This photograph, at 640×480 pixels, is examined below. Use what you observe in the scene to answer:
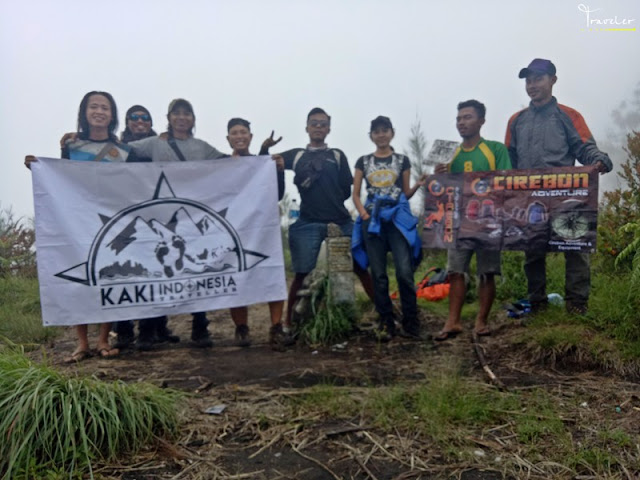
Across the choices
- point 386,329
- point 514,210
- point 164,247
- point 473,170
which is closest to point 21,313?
point 164,247

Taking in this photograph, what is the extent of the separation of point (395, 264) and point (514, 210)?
118cm

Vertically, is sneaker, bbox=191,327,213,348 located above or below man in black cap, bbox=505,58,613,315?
below

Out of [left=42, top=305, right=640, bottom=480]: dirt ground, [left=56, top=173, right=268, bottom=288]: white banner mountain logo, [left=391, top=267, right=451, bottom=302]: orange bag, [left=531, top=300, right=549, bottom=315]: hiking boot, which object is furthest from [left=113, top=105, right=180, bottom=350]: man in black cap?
[left=531, top=300, right=549, bottom=315]: hiking boot

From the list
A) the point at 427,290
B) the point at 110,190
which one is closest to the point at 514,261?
the point at 427,290

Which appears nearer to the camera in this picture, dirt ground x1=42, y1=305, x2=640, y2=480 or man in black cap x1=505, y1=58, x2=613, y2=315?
dirt ground x1=42, y1=305, x2=640, y2=480

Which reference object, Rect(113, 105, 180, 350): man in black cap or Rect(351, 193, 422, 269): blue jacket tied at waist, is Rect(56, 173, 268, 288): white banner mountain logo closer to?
Rect(113, 105, 180, 350): man in black cap

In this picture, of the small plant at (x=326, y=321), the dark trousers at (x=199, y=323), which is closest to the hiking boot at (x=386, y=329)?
the small plant at (x=326, y=321)

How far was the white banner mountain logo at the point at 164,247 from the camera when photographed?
182 inches

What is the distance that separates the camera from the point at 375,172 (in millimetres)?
5160

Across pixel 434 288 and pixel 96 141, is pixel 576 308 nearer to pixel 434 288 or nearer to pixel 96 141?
pixel 434 288

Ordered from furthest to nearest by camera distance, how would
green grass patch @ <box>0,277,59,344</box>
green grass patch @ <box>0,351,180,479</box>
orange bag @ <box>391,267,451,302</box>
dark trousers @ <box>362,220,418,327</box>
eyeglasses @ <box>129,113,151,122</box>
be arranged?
1. orange bag @ <box>391,267,451,302</box>
2. eyeglasses @ <box>129,113,151,122</box>
3. green grass patch @ <box>0,277,59,344</box>
4. dark trousers @ <box>362,220,418,327</box>
5. green grass patch @ <box>0,351,180,479</box>

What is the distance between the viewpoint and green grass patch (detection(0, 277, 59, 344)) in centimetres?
528

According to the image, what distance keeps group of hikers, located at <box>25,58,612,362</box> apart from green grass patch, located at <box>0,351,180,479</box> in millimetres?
2087

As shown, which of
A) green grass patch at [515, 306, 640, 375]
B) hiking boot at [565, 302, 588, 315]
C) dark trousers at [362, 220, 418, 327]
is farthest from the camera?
dark trousers at [362, 220, 418, 327]
